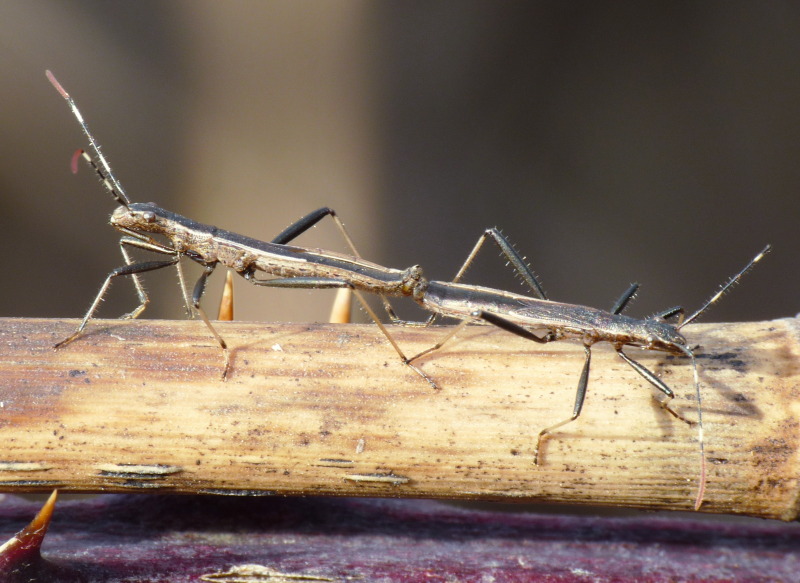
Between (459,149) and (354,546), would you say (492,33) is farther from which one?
(354,546)

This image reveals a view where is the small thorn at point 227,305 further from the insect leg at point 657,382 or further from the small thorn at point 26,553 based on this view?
the insect leg at point 657,382

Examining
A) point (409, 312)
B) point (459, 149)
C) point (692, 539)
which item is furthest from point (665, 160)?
point (692, 539)

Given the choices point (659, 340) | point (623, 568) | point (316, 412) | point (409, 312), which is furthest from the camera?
point (409, 312)

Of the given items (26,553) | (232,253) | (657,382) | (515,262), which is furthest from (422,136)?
(26,553)

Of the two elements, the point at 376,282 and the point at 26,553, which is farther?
the point at 376,282

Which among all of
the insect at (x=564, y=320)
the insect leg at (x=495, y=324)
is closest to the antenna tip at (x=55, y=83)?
the insect at (x=564, y=320)

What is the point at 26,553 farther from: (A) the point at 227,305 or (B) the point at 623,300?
(B) the point at 623,300

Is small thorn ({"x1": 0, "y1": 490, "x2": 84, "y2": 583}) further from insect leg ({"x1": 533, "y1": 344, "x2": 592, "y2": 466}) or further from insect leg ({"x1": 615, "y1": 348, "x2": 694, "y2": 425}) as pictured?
insect leg ({"x1": 615, "y1": 348, "x2": 694, "y2": 425})

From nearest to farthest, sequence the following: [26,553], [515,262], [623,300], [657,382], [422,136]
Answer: [26,553] < [657,382] < [623,300] < [515,262] < [422,136]
